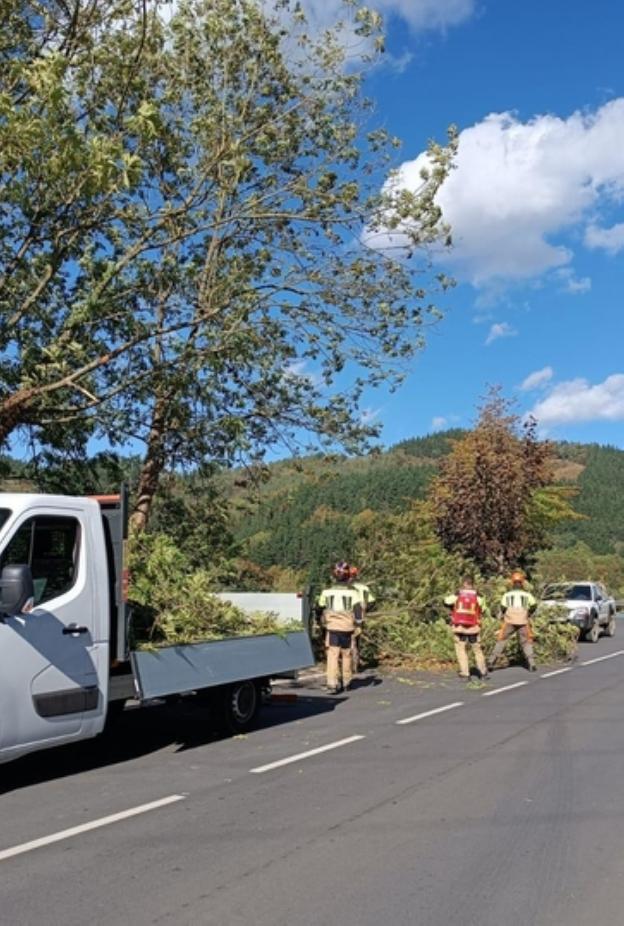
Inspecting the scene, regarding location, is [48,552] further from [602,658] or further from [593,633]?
[593,633]

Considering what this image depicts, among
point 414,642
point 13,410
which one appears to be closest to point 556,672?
point 414,642

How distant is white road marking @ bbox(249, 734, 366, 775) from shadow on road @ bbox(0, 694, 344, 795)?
3.73ft

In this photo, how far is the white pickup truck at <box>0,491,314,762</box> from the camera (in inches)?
259

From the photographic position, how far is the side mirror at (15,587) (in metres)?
6.36

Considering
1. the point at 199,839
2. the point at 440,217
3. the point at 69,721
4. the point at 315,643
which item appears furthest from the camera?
the point at 315,643

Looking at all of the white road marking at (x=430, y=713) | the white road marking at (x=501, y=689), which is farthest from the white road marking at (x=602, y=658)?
the white road marking at (x=430, y=713)

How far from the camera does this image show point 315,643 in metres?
16.3

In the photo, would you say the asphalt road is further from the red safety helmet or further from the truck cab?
the red safety helmet

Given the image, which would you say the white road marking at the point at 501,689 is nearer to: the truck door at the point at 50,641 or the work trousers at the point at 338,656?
the work trousers at the point at 338,656

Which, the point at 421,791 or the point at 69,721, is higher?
the point at 69,721

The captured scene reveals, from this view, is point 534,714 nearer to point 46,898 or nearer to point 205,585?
point 205,585

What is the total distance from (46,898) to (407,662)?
40.3ft

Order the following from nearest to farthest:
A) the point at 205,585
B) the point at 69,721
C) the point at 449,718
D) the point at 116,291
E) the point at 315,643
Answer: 1. the point at 69,721
2. the point at 205,585
3. the point at 449,718
4. the point at 116,291
5. the point at 315,643

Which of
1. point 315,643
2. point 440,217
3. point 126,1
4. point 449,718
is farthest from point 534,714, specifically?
point 126,1
